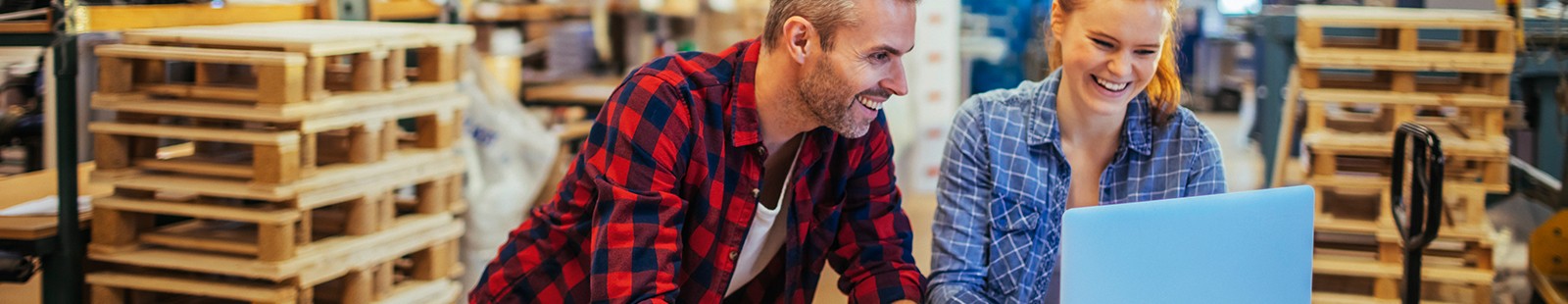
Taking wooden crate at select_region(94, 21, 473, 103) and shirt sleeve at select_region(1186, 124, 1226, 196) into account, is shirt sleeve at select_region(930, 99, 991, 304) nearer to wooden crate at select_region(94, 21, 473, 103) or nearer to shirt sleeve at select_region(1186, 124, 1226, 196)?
shirt sleeve at select_region(1186, 124, 1226, 196)

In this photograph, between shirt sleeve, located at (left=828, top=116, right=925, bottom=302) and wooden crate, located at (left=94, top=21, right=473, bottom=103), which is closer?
shirt sleeve, located at (left=828, top=116, right=925, bottom=302)

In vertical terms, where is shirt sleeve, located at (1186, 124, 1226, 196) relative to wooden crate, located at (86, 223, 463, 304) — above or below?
above

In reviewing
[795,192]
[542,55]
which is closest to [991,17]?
[542,55]

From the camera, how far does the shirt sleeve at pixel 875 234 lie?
274cm

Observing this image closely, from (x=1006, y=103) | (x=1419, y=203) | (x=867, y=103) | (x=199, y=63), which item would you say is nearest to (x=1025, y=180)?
(x=1006, y=103)

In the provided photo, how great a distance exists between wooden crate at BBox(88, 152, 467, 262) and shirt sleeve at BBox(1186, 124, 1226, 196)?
2044mm

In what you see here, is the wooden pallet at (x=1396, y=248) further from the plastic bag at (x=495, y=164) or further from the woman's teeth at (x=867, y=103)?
the plastic bag at (x=495, y=164)

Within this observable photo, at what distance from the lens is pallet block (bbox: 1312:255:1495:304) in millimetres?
4375

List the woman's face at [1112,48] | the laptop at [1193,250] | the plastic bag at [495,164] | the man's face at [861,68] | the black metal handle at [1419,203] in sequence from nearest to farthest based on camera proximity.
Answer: the laptop at [1193,250] < the man's face at [861,68] < the woman's face at [1112,48] < the black metal handle at [1419,203] < the plastic bag at [495,164]

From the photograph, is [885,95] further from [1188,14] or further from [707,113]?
[1188,14]

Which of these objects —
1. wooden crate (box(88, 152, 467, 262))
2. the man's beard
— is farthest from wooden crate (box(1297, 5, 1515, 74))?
wooden crate (box(88, 152, 467, 262))

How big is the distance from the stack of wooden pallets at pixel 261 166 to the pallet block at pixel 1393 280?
2.64 metres

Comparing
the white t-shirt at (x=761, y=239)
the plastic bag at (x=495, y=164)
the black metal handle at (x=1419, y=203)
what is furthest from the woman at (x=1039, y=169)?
the plastic bag at (x=495, y=164)

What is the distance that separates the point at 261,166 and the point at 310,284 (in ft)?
1.05
